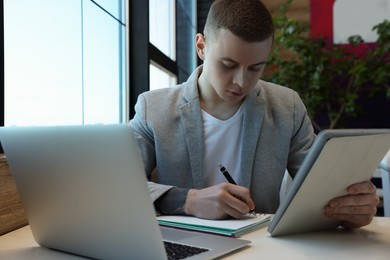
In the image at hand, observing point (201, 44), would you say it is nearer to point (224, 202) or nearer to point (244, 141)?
point (244, 141)

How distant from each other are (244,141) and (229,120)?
0.33ft

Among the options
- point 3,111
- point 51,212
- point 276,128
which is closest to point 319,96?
point 276,128

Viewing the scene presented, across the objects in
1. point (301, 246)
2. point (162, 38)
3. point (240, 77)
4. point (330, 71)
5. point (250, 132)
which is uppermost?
point (162, 38)

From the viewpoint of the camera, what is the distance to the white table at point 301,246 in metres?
0.75

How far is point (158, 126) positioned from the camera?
133 cm

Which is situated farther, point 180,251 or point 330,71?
point 330,71

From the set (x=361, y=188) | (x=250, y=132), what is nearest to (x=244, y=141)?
(x=250, y=132)

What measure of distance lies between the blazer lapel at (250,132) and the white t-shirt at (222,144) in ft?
0.13

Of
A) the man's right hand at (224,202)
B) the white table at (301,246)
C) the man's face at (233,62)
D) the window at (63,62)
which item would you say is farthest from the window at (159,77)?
the white table at (301,246)

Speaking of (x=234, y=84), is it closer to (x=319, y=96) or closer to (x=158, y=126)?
(x=158, y=126)

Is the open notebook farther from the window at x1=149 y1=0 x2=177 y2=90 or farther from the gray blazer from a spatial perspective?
the window at x1=149 y1=0 x2=177 y2=90

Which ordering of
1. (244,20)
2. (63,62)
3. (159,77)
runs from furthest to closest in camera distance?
(159,77), (63,62), (244,20)

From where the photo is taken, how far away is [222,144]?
137 centimetres

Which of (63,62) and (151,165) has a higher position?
(63,62)
